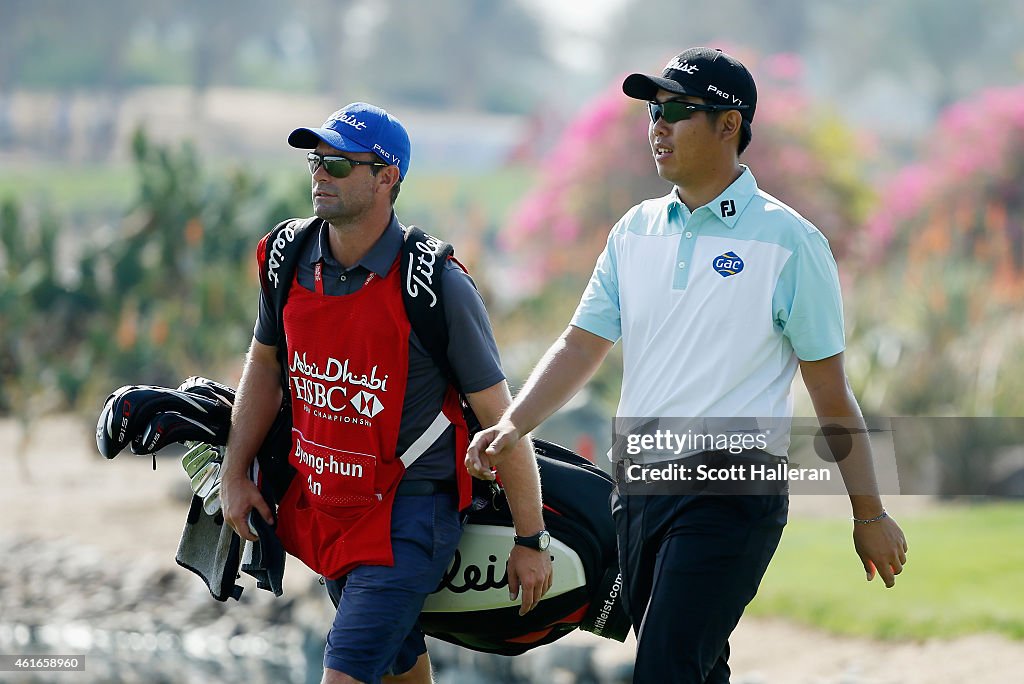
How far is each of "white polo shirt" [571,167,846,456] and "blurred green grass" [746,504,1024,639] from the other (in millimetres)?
3541

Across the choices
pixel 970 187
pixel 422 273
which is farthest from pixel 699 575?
pixel 970 187

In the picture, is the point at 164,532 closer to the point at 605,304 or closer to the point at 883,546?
the point at 605,304

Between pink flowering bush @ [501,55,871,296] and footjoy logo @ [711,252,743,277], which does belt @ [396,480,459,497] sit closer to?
footjoy logo @ [711,252,743,277]

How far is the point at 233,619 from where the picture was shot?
8219mm

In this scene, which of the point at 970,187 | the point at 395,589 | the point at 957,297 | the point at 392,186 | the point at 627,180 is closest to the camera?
the point at 395,589

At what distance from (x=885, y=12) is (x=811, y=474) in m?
70.8

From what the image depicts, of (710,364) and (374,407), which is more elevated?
(710,364)

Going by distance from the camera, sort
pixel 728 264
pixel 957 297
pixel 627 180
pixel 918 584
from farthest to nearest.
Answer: pixel 627 180 < pixel 957 297 < pixel 918 584 < pixel 728 264

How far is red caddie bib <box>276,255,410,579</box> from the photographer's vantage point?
408 cm

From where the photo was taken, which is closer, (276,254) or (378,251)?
(378,251)

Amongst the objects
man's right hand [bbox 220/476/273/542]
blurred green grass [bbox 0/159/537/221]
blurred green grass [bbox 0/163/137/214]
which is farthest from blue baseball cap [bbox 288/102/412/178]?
blurred green grass [bbox 0/163/137/214]

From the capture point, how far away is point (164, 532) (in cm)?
969

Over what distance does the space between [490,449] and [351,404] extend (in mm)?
524

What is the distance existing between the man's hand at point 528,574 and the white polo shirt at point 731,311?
523 millimetres
